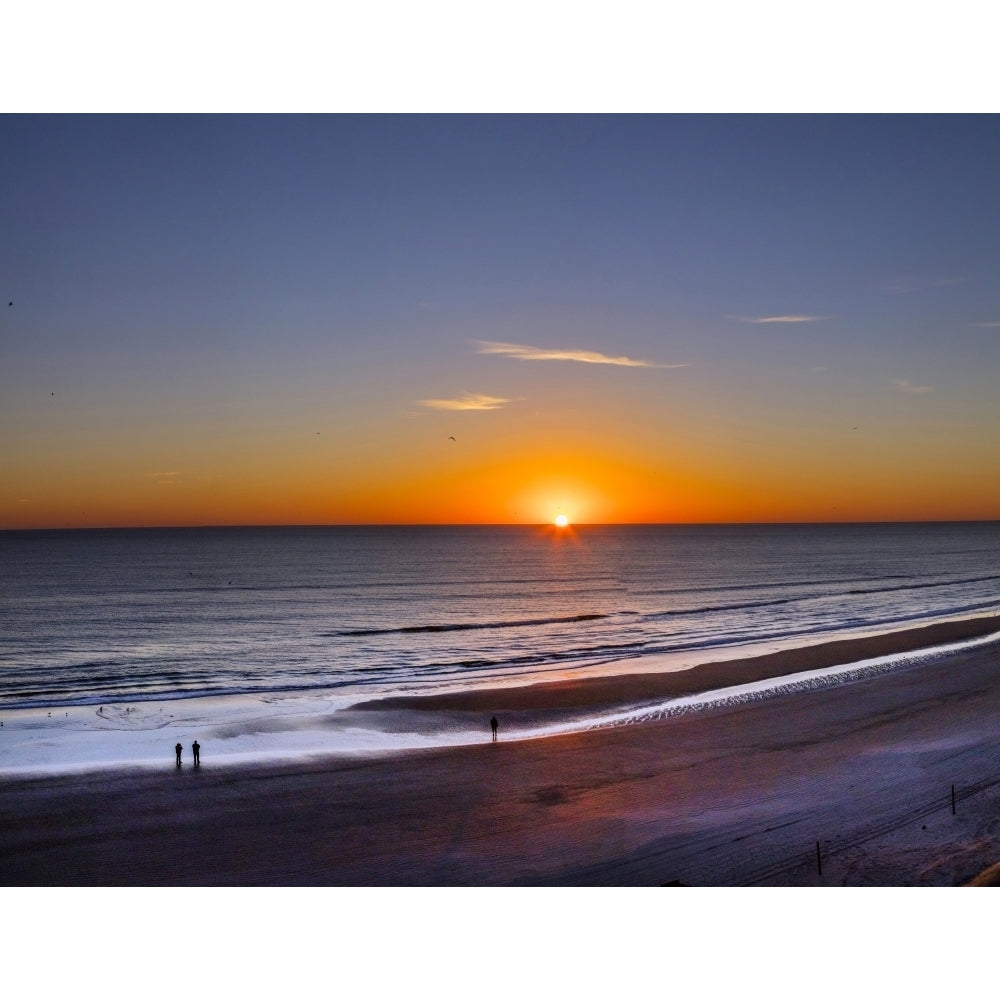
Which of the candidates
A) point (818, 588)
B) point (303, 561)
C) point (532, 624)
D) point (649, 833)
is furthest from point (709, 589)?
point (303, 561)

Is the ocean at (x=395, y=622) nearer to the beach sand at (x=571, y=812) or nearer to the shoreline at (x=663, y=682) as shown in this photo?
the shoreline at (x=663, y=682)

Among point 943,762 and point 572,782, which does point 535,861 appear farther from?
point 943,762

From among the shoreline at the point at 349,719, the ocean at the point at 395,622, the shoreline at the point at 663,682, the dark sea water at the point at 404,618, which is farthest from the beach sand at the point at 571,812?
the dark sea water at the point at 404,618

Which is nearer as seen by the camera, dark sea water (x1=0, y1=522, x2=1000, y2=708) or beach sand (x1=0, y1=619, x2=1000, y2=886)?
beach sand (x1=0, y1=619, x2=1000, y2=886)

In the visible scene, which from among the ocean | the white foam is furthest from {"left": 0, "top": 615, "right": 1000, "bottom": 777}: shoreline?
the ocean

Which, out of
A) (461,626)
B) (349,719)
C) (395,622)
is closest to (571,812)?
(349,719)

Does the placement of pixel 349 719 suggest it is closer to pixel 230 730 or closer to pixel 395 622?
pixel 230 730

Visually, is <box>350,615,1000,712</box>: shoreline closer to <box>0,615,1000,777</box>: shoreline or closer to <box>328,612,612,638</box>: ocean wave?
<box>0,615,1000,777</box>: shoreline
